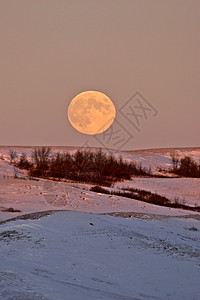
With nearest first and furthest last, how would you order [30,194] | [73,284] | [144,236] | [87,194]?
[73,284] → [144,236] → [30,194] → [87,194]

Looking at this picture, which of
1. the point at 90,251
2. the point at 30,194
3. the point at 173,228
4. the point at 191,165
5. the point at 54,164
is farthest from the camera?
the point at 191,165

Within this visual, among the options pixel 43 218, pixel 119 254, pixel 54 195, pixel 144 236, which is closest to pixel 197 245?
pixel 144 236

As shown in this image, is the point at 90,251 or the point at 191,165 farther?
the point at 191,165

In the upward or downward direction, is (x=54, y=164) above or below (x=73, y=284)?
above

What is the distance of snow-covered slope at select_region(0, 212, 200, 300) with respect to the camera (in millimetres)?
4723

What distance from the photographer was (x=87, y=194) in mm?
16000

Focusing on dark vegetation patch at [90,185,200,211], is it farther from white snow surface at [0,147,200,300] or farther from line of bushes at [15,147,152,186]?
white snow surface at [0,147,200,300]

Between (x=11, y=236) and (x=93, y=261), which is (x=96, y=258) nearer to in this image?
(x=93, y=261)

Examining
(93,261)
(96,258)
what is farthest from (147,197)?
(93,261)

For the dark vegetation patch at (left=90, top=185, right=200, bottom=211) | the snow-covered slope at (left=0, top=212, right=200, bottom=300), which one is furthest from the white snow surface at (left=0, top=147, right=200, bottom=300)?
the dark vegetation patch at (left=90, top=185, right=200, bottom=211)

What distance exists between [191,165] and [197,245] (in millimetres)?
32713

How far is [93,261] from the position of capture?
19.8 feet

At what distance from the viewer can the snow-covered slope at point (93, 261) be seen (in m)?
4.72

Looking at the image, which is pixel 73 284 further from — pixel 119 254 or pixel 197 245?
pixel 197 245
